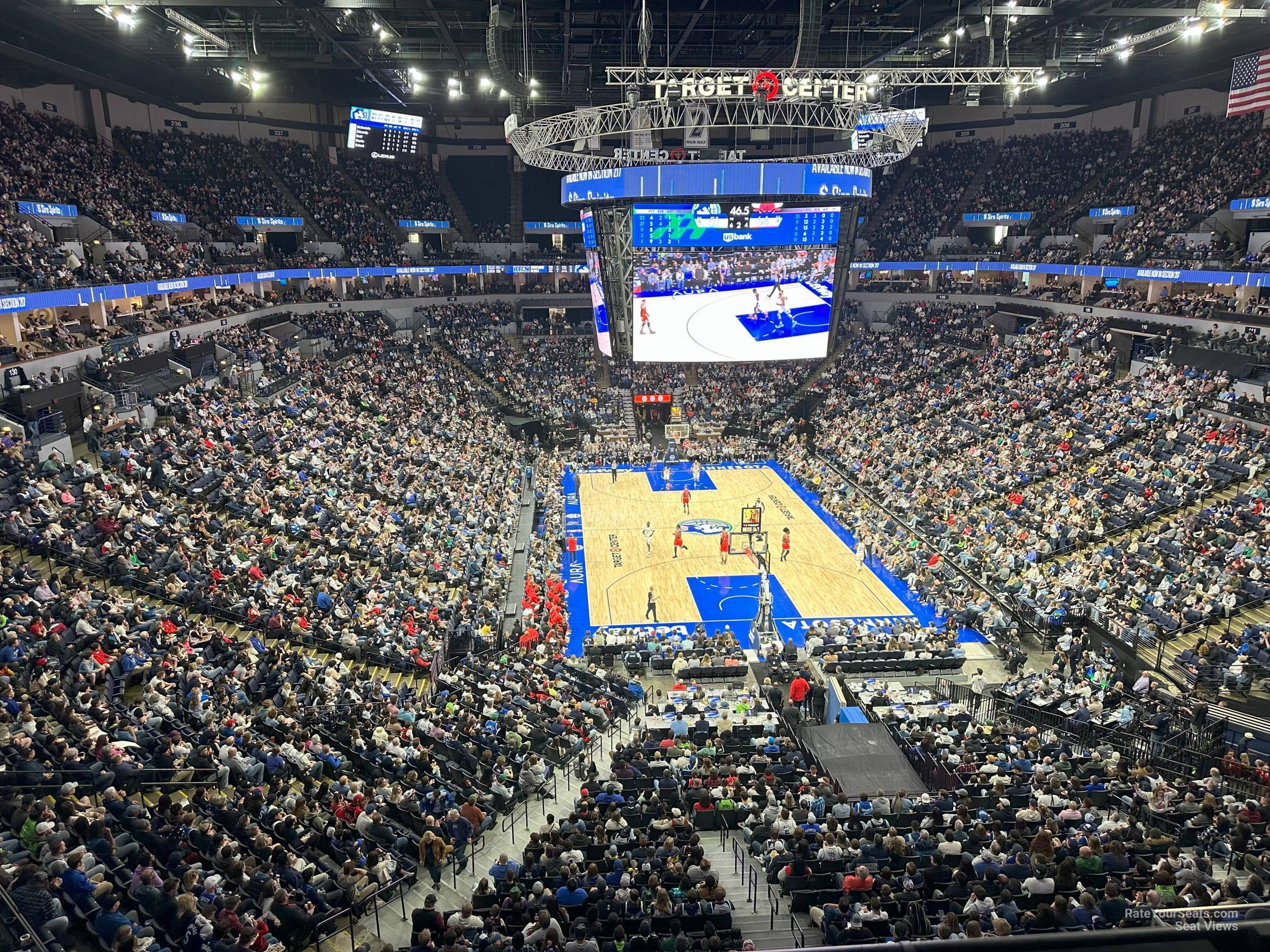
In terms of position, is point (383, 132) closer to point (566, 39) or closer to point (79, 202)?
point (566, 39)

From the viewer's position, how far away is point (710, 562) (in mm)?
32156

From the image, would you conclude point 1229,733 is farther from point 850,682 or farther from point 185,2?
point 185,2

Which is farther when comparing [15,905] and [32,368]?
[32,368]

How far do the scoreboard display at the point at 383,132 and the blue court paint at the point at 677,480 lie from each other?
21.4 m

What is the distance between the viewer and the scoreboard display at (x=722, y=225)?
1517 inches

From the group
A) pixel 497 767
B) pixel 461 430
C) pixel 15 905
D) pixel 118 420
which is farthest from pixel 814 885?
pixel 461 430

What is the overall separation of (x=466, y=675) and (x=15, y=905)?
1206 centimetres

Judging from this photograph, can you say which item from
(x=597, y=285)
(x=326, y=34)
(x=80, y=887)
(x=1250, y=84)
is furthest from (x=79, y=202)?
(x=1250, y=84)

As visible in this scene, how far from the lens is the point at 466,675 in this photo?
20344 millimetres

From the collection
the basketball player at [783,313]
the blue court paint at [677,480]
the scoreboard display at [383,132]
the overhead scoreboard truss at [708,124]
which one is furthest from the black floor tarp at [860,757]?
the scoreboard display at [383,132]

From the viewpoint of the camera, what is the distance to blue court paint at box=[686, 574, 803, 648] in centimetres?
2669

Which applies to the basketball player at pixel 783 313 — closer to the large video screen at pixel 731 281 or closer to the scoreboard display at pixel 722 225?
the large video screen at pixel 731 281

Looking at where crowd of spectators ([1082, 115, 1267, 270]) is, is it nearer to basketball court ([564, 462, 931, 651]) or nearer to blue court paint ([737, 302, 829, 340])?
blue court paint ([737, 302, 829, 340])

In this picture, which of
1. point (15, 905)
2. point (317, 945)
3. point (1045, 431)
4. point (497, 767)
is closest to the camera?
Answer: point (15, 905)
